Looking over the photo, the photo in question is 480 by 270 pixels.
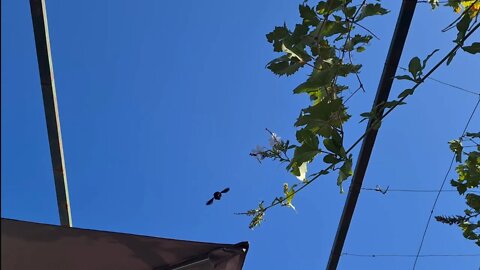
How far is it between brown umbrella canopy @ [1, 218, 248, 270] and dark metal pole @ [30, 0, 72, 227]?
0.77 m

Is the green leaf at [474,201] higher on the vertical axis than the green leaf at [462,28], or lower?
higher

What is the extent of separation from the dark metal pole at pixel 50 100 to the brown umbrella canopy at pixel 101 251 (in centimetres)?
77

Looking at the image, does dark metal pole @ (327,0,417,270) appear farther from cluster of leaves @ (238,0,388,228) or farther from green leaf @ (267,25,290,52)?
green leaf @ (267,25,290,52)

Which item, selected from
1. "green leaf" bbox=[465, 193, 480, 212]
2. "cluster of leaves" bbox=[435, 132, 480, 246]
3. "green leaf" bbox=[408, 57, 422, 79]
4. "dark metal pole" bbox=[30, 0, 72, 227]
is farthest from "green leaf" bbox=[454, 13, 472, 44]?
"dark metal pole" bbox=[30, 0, 72, 227]

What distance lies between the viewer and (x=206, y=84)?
2777mm

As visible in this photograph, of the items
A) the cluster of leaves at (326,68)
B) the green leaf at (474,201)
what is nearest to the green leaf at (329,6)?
the cluster of leaves at (326,68)

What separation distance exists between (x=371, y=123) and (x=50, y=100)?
1.14 m

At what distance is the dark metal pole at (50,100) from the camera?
5.53 ft

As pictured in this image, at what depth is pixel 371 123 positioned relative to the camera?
1.65 metres

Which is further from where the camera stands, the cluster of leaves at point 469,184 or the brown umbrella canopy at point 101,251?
the cluster of leaves at point 469,184

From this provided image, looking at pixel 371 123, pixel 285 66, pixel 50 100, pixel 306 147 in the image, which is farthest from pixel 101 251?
pixel 371 123

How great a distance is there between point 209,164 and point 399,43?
1.62 m

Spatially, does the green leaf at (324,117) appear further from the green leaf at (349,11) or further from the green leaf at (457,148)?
the green leaf at (457,148)

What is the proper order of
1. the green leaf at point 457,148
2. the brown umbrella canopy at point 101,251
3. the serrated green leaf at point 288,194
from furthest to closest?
the green leaf at point 457,148, the serrated green leaf at point 288,194, the brown umbrella canopy at point 101,251
